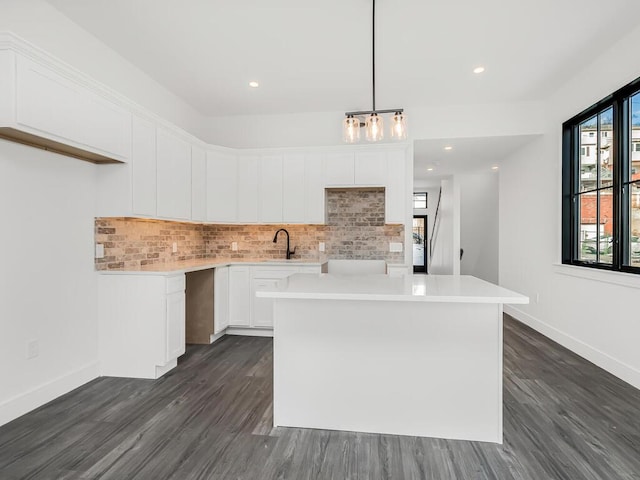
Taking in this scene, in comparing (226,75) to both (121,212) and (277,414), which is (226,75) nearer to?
(121,212)

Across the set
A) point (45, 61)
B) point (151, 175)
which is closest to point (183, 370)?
point (151, 175)

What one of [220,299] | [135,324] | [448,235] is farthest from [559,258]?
[135,324]

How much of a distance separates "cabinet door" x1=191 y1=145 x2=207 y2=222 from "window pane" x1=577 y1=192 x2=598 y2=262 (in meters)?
4.34

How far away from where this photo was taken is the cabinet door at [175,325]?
2.95 meters

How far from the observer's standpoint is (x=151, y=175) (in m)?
3.14

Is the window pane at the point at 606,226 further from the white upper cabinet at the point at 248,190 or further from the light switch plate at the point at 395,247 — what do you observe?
the white upper cabinet at the point at 248,190

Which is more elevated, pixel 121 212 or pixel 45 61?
pixel 45 61

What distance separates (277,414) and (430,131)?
12.6ft

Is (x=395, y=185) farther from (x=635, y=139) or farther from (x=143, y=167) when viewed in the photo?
(x=143, y=167)

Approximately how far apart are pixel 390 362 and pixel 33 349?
255 centimetres

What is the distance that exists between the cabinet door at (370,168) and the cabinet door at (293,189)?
2.34 feet

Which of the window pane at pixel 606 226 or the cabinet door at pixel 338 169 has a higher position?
the cabinet door at pixel 338 169

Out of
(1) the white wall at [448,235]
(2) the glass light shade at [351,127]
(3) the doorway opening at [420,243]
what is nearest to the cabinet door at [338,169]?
(2) the glass light shade at [351,127]

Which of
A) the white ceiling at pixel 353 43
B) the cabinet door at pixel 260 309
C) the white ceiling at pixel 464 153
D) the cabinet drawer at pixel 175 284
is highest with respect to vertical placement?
the white ceiling at pixel 353 43
